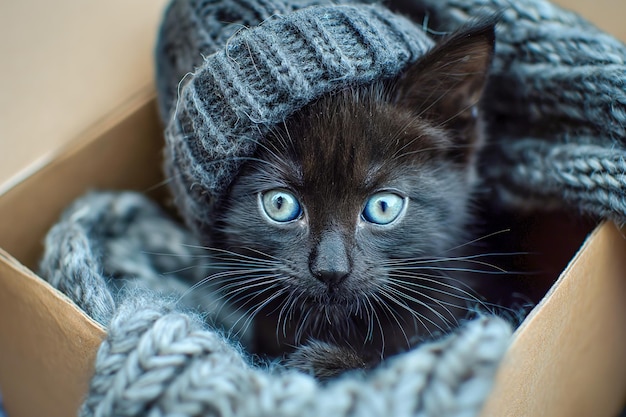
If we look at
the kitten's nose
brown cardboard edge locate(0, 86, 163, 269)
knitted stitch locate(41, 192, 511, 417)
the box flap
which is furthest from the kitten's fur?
the box flap

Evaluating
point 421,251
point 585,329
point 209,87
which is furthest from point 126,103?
point 585,329

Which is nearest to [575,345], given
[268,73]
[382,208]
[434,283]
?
[434,283]

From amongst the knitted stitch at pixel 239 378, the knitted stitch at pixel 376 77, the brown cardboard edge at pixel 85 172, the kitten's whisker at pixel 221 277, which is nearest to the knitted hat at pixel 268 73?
the knitted stitch at pixel 376 77

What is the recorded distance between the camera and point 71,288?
974mm

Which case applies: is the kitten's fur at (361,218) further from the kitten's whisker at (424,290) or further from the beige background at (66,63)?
the beige background at (66,63)

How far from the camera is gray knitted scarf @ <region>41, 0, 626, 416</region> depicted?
633 millimetres

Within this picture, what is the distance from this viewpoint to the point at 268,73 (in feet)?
2.82

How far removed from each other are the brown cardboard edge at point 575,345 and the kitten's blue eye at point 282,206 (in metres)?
0.36

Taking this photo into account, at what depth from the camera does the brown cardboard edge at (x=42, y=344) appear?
33.2 inches

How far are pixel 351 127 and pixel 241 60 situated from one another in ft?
0.60

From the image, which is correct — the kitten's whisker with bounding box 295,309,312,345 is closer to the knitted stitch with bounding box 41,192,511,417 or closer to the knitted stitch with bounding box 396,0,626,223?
the knitted stitch with bounding box 41,192,511,417

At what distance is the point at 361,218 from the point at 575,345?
38 cm

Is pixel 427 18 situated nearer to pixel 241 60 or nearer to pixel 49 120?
pixel 241 60

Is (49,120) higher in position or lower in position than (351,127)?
higher
